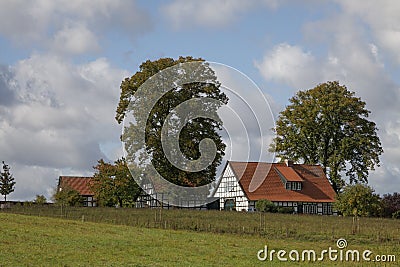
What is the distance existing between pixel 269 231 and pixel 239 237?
2977mm

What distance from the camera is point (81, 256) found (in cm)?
2277

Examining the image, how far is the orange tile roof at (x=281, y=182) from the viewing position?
6228cm

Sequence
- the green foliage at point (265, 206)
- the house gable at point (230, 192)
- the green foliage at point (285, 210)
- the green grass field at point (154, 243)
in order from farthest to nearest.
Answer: the house gable at point (230, 192) < the green foliage at point (285, 210) < the green foliage at point (265, 206) < the green grass field at point (154, 243)

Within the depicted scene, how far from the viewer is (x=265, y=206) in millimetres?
56812

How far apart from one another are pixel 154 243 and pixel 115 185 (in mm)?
28551

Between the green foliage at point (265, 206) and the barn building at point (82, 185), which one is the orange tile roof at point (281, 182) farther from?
the barn building at point (82, 185)

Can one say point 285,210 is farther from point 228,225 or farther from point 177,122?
point 228,225

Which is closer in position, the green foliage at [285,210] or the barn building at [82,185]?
the green foliage at [285,210]

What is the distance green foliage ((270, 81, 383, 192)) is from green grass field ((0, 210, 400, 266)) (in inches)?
1065

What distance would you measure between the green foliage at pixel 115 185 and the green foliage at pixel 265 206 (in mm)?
10701

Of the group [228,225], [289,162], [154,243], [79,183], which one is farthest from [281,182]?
[154,243]

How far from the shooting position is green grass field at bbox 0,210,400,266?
73.6ft

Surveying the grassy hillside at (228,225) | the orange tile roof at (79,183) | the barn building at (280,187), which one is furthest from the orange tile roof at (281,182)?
the orange tile roof at (79,183)

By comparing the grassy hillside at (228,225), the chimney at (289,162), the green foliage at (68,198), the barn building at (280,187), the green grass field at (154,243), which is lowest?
the green grass field at (154,243)
